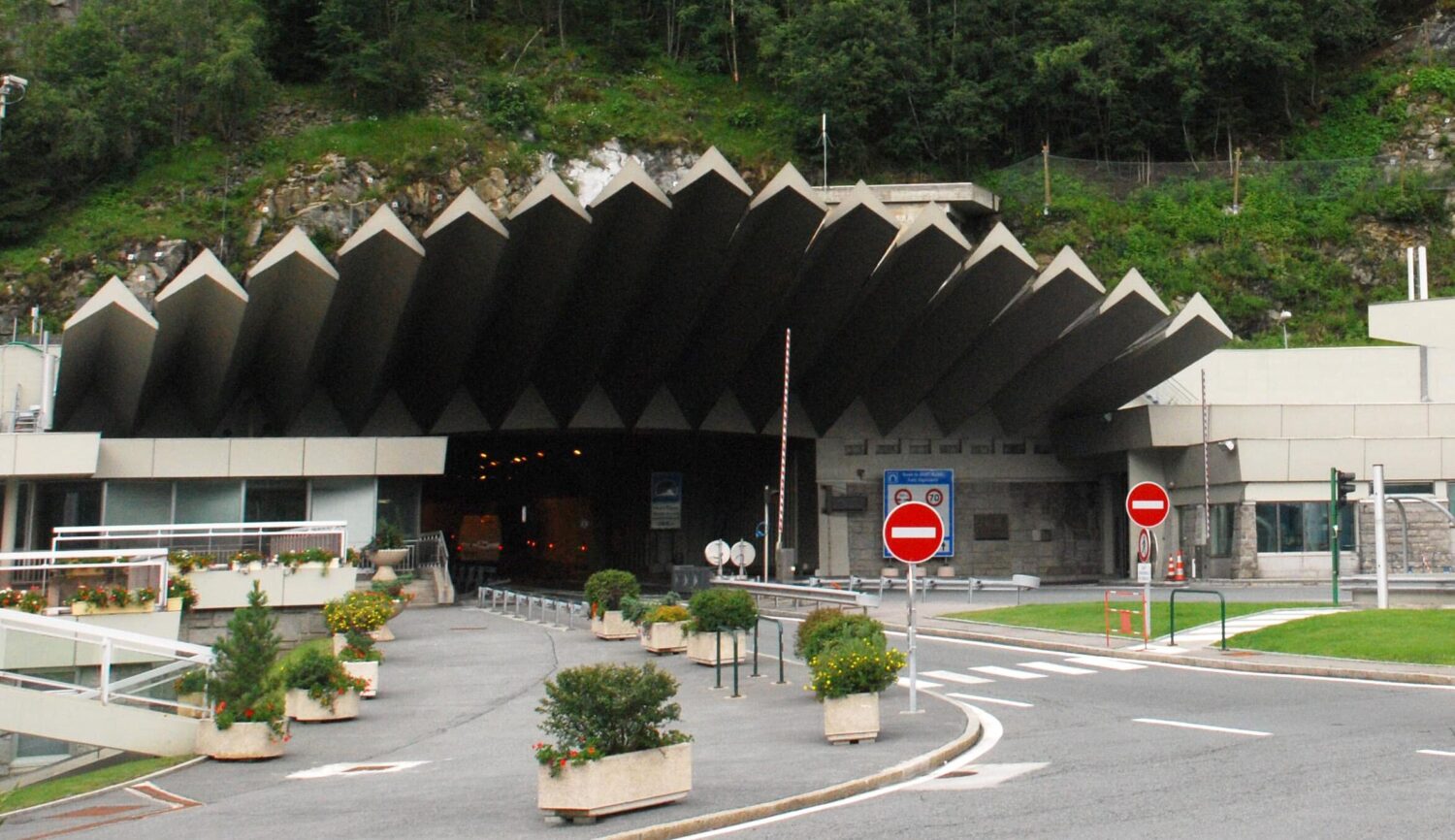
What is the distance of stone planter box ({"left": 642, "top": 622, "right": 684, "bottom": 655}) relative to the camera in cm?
2453

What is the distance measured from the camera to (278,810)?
12.7 m

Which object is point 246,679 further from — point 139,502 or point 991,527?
point 991,527

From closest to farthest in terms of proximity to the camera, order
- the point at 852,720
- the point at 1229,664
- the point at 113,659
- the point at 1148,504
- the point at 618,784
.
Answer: the point at 618,784
the point at 852,720
the point at 113,659
the point at 1229,664
the point at 1148,504

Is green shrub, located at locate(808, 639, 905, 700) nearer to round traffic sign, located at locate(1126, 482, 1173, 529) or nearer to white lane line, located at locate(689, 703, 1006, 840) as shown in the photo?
white lane line, located at locate(689, 703, 1006, 840)

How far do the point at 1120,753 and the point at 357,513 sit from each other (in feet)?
108

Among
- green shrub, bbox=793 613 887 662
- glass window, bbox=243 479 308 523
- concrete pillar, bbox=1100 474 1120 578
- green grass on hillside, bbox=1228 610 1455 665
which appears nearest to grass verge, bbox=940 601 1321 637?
green grass on hillside, bbox=1228 610 1455 665

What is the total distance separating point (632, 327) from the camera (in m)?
46.2

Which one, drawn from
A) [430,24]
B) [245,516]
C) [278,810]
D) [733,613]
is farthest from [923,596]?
[430,24]

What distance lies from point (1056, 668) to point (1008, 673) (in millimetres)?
931

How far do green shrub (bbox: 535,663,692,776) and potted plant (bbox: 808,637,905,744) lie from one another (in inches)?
131

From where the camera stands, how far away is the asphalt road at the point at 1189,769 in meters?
10.1

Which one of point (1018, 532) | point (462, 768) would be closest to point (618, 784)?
point (462, 768)

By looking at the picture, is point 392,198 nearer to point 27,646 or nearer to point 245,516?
point 245,516

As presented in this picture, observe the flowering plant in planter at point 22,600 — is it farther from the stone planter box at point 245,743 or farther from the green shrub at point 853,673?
the green shrub at point 853,673
